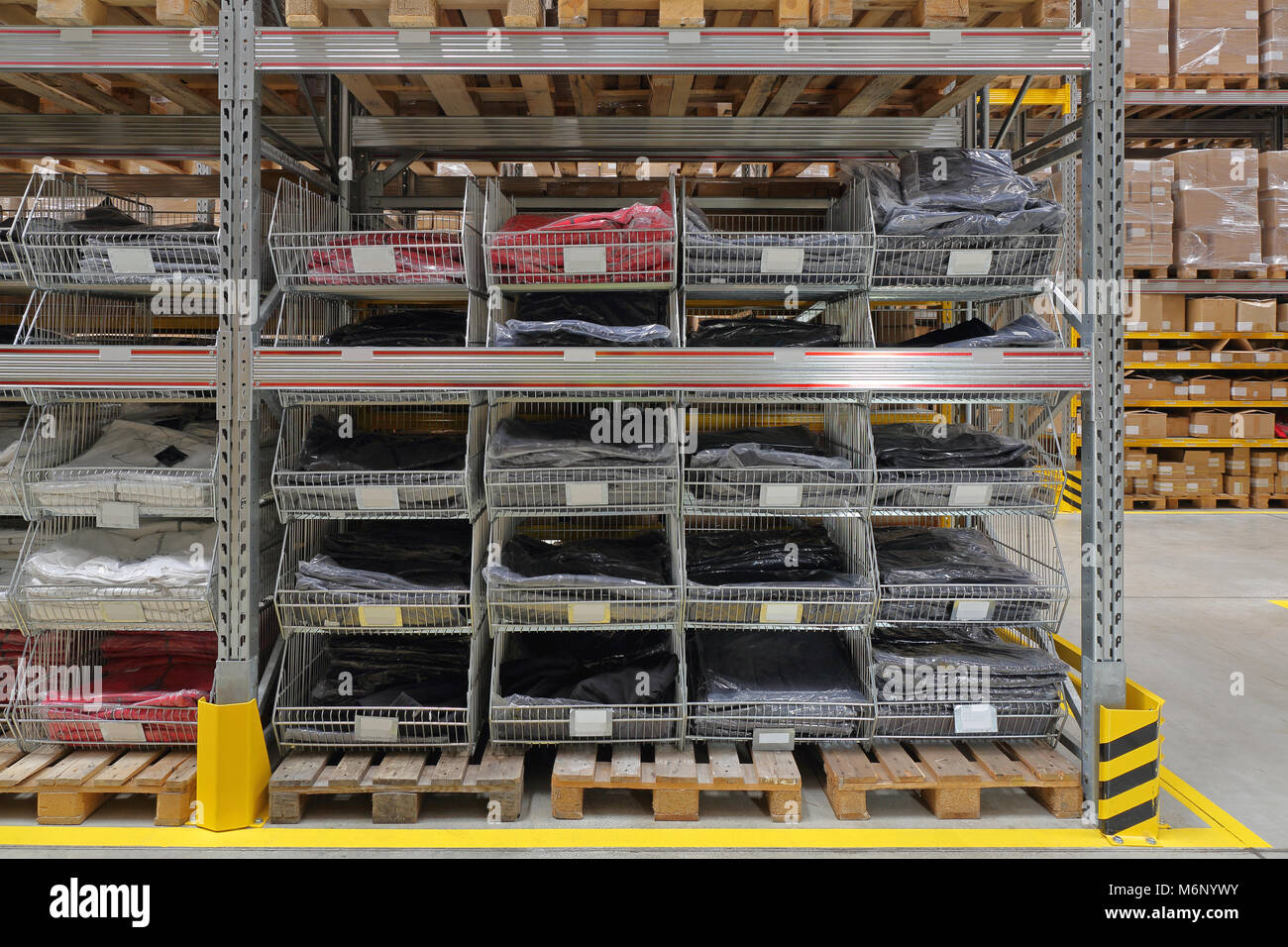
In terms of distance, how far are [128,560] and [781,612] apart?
3.03 metres

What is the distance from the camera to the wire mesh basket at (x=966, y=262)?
370cm

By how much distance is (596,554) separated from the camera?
3887mm

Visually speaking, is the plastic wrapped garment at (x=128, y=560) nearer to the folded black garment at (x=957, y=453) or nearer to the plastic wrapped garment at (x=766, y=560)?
the plastic wrapped garment at (x=766, y=560)

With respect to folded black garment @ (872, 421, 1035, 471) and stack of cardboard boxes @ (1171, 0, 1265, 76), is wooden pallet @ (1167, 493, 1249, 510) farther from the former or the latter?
folded black garment @ (872, 421, 1035, 471)

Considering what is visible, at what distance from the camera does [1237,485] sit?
10.8 m

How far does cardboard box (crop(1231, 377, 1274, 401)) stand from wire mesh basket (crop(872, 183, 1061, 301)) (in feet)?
29.1

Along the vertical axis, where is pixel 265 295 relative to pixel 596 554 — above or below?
above

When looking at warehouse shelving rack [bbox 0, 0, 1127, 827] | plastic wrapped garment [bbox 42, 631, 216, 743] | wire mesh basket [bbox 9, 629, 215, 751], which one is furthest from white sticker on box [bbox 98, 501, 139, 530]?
wire mesh basket [bbox 9, 629, 215, 751]

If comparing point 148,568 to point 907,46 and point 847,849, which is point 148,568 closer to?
point 847,849

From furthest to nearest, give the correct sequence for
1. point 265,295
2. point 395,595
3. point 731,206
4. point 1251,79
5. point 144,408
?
1. point 1251,79
2. point 731,206
3. point 144,408
4. point 265,295
5. point 395,595

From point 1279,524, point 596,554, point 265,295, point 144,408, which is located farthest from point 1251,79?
point 144,408

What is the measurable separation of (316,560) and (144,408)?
1.45 m

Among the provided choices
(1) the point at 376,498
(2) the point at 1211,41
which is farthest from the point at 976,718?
(2) the point at 1211,41

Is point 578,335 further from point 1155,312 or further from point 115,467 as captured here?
point 1155,312
